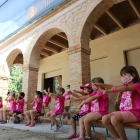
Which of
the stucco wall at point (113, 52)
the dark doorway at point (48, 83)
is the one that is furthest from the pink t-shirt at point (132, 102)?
the dark doorway at point (48, 83)

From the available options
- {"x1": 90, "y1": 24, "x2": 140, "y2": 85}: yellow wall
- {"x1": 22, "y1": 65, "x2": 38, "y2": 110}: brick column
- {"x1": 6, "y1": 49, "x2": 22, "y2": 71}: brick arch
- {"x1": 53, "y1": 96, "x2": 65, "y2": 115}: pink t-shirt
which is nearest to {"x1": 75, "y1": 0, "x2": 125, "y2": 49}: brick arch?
{"x1": 53, "y1": 96, "x2": 65, "y2": 115}: pink t-shirt

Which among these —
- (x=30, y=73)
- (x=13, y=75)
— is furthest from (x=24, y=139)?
(x=13, y=75)

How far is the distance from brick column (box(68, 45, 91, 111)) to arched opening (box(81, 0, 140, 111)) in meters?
1.19

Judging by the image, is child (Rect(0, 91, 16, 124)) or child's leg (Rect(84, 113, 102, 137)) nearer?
child's leg (Rect(84, 113, 102, 137))

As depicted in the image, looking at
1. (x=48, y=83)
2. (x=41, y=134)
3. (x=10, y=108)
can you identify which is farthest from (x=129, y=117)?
(x=48, y=83)

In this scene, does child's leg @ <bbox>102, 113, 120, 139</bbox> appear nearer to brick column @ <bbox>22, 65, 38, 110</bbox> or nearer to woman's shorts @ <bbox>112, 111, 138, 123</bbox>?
woman's shorts @ <bbox>112, 111, 138, 123</bbox>

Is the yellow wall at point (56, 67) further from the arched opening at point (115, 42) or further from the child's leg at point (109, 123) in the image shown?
the child's leg at point (109, 123)

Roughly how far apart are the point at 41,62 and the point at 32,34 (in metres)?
4.40

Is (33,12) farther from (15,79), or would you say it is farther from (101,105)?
(15,79)

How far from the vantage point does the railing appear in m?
6.92

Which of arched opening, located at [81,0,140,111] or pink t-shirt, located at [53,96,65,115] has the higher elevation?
arched opening, located at [81,0,140,111]

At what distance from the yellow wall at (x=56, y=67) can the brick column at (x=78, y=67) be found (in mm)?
4509

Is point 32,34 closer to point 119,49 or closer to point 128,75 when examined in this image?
point 119,49

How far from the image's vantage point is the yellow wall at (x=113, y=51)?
23.4ft
